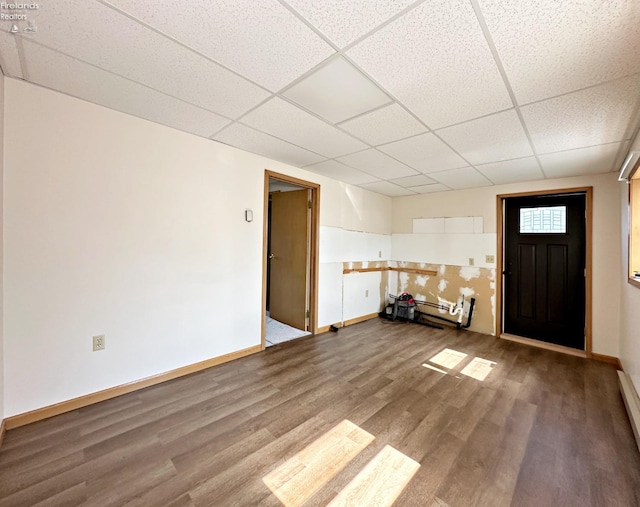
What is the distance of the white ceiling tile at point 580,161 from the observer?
2.67 meters

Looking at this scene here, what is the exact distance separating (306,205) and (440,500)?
3456 millimetres

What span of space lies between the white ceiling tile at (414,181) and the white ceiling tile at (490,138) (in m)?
0.86

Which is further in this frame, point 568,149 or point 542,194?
point 542,194

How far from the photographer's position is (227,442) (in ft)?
5.86

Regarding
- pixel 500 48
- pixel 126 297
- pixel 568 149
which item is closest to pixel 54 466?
pixel 126 297

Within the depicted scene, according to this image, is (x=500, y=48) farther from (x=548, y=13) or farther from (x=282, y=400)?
(x=282, y=400)

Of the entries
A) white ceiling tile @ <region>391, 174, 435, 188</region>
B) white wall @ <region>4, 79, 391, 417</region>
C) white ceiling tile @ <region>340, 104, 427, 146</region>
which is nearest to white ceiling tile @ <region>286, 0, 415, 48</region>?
white ceiling tile @ <region>340, 104, 427, 146</region>

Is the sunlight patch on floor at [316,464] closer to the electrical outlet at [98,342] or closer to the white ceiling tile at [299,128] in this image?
the electrical outlet at [98,342]

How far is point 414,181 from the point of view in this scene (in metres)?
4.14

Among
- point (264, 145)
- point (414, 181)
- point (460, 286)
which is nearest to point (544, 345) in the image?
point (460, 286)

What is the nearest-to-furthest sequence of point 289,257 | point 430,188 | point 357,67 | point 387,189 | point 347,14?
point 347,14
point 357,67
point 289,257
point 430,188
point 387,189

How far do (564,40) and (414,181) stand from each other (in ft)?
9.25

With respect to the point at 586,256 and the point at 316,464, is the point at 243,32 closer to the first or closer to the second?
the point at 316,464

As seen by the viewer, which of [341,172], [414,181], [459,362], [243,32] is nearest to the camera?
[243,32]
